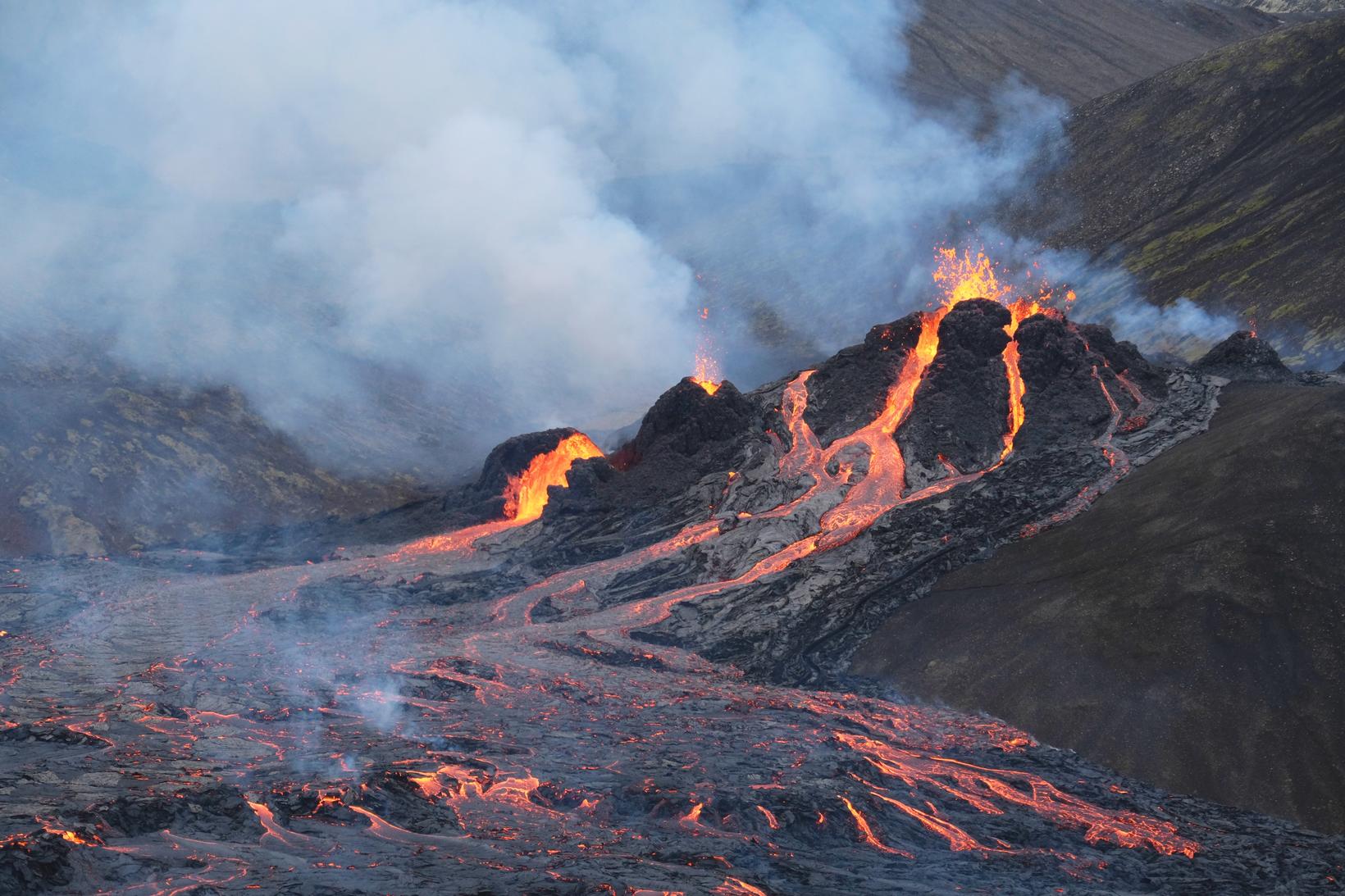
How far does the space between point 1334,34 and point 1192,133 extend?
49.5 ft

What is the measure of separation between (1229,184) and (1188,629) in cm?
7592

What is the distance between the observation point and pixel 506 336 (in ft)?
307

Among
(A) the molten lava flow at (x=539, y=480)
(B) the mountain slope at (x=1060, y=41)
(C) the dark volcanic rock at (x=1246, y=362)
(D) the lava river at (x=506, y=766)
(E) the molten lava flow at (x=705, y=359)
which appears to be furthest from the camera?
(B) the mountain slope at (x=1060, y=41)

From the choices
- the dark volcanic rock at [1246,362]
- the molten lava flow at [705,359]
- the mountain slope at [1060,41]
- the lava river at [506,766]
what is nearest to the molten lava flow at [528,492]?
the lava river at [506,766]

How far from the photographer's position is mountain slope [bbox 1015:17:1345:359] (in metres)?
77.3

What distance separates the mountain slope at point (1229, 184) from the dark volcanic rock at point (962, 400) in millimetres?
25708

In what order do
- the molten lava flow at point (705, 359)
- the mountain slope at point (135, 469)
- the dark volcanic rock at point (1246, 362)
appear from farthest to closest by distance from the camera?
the molten lava flow at point (705, 359) < the dark volcanic rock at point (1246, 362) < the mountain slope at point (135, 469)

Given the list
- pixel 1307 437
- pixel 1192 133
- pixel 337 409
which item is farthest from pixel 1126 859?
pixel 1192 133

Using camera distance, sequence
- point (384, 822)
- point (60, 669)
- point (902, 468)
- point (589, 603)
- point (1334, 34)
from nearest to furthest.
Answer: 1. point (384, 822)
2. point (60, 669)
3. point (589, 603)
4. point (902, 468)
5. point (1334, 34)

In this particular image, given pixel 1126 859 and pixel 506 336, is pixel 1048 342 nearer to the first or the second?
pixel 1126 859

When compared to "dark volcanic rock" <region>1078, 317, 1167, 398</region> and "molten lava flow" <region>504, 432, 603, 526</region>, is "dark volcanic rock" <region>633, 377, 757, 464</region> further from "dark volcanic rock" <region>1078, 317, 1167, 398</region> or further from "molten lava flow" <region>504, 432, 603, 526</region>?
"dark volcanic rock" <region>1078, 317, 1167, 398</region>

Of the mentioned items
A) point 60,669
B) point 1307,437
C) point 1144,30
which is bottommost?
point 60,669

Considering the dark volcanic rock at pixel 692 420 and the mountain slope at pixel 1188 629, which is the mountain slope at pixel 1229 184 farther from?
the dark volcanic rock at pixel 692 420

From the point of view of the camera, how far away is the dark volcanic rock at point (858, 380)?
173 feet
